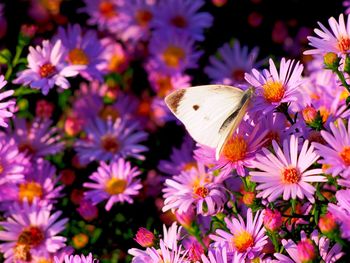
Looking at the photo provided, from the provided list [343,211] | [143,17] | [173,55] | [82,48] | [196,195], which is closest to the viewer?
[343,211]

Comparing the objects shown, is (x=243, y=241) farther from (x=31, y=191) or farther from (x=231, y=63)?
(x=231, y=63)

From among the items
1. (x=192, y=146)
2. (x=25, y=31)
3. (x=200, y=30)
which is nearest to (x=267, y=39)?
(x=200, y=30)

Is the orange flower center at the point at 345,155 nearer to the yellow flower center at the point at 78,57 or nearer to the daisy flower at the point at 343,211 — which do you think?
the daisy flower at the point at 343,211

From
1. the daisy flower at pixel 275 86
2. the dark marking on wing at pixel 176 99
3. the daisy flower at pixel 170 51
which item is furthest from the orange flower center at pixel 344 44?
the daisy flower at pixel 170 51

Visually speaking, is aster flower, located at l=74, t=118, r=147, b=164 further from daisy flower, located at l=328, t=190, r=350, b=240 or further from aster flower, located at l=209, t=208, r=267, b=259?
daisy flower, located at l=328, t=190, r=350, b=240

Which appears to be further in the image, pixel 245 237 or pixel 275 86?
pixel 275 86

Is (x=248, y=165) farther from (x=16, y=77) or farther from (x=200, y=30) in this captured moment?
(x=200, y=30)

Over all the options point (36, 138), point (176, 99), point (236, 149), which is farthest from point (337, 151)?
point (36, 138)

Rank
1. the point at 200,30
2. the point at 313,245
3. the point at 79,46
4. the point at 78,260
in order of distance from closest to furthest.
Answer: the point at 313,245, the point at 78,260, the point at 79,46, the point at 200,30
